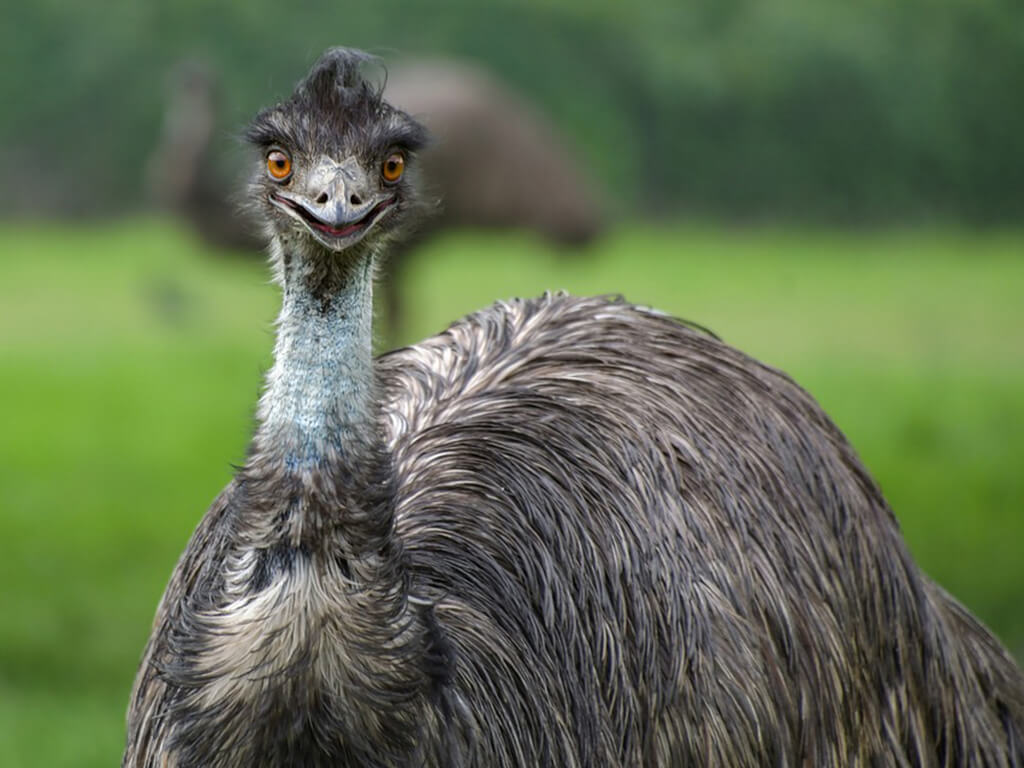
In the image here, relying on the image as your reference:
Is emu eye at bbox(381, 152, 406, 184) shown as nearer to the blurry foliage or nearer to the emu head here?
the emu head

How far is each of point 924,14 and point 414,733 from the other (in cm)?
902

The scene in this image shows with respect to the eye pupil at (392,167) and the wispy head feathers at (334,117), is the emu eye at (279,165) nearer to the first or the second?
the wispy head feathers at (334,117)

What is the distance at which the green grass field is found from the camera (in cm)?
914

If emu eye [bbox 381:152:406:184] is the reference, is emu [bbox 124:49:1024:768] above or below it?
below

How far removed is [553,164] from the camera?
34.6 feet

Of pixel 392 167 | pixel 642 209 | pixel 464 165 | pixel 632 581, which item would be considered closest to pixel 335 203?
pixel 392 167

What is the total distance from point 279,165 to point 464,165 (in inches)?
287

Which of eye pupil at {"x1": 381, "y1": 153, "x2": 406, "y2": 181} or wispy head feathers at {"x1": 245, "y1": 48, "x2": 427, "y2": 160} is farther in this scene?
eye pupil at {"x1": 381, "y1": 153, "x2": 406, "y2": 181}

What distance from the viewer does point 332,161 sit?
3.04 meters

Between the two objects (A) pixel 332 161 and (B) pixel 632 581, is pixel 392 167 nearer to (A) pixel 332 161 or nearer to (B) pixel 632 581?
(A) pixel 332 161

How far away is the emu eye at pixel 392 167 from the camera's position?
3166 millimetres

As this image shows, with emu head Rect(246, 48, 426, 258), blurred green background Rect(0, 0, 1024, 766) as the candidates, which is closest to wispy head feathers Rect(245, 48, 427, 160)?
emu head Rect(246, 48, 426, 258)

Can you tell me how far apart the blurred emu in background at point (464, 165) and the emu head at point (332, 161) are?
263 inches

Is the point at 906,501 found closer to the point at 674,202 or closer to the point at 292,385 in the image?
the point at 674,202
